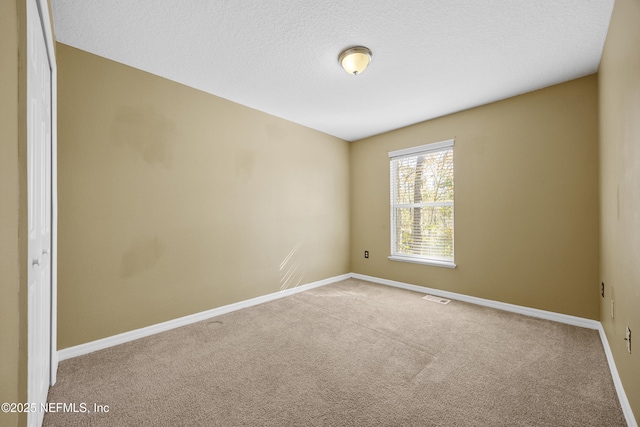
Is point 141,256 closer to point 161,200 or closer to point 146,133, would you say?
point 161,200

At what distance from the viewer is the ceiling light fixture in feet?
7.48

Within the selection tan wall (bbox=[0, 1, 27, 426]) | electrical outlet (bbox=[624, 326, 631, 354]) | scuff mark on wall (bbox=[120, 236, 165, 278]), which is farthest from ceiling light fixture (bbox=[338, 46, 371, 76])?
electrical outlet (bbox=[624, 326, 631, 354])

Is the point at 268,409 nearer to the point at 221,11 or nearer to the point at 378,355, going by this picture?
the point at 378,355

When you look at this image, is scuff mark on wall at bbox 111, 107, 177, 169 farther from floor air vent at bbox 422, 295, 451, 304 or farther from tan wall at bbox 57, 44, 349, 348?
floor air vent at bbox 422, 295, 451, 304

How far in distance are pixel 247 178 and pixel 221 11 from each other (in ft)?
6.00

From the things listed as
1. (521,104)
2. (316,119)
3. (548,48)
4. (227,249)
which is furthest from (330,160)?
(548,48)

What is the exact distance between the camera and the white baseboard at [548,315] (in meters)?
1.62

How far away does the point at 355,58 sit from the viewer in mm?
2309

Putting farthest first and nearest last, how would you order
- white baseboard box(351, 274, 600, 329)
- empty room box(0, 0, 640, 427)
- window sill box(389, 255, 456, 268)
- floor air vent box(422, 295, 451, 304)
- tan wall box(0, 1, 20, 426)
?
window sill box(389, 255, 456, 268), floor air vent box(422, 295, 451, 304), white baseboard box(351, 274, 600, 329), empty room box(0, 0, 640, 427), tan wall box(0, 1, 20, 426)

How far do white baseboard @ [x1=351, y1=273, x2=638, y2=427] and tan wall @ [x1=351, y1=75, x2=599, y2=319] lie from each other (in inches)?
2.6

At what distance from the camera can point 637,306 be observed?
141cm

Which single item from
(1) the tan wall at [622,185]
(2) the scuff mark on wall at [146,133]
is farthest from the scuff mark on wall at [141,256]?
(1) the tan wall at [622,185]

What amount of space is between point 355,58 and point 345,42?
0.50 ft

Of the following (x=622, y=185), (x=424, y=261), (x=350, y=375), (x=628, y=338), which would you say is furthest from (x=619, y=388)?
(x=424, y=261)
